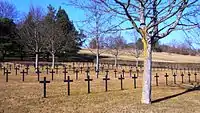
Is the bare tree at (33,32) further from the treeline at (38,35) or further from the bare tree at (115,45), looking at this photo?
the bare tree at (115,45)

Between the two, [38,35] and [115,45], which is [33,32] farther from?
[115,45]

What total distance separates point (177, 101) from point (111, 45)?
44920 millimetres

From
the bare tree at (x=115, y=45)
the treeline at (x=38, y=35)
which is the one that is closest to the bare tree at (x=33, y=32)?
the treeline at (x=38, y=35)

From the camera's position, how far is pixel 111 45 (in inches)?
2354

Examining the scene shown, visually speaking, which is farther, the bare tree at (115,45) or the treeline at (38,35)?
the bare tree at (115,45)

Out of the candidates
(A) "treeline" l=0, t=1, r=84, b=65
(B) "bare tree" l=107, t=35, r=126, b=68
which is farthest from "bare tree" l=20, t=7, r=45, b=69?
(B) "bare tree" l=107, t=35, r=126, b=68

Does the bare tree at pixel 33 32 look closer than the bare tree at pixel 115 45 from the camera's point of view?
Yes

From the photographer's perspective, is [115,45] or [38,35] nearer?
[38,35]

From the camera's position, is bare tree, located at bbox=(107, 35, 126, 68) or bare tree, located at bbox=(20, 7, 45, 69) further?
bare tree, located at bbox=(107, 35, 126, 68)

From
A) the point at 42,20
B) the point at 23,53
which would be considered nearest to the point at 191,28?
the point at 42,20

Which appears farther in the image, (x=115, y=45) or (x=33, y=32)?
(x=115, y=45)

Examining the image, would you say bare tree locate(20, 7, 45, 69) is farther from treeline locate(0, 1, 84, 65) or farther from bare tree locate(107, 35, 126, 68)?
bare tree locate(107, 35, 126, 68)

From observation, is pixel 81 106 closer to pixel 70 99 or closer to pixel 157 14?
pixel 70 99

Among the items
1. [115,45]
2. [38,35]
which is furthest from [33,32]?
[115,45]
